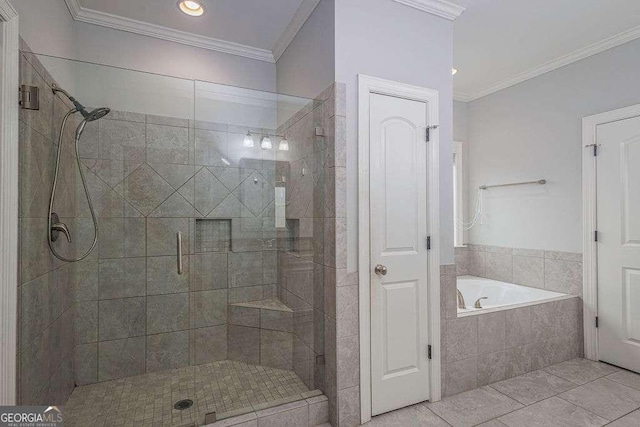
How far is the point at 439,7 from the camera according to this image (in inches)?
87.4

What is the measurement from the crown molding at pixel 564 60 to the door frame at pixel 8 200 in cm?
404

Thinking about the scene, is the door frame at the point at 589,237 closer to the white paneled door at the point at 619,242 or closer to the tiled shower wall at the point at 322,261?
the white paneled door at the point at 619,242

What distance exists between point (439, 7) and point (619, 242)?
243 centimetres

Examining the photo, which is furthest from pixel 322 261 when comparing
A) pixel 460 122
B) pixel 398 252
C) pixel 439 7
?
pixel 460 122

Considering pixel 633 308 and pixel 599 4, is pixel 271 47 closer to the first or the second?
pixel 599 4

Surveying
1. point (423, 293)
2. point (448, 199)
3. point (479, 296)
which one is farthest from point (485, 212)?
point (423, 293)

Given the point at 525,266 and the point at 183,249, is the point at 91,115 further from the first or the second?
the point at 525,266

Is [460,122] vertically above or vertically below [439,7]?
below

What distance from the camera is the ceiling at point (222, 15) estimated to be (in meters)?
2.23

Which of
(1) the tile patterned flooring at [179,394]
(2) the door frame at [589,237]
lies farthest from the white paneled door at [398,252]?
(2) the door frame at [589,237]

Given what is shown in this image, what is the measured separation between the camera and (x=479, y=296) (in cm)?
337

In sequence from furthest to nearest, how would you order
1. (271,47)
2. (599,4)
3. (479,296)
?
(479,296), (271,47), (599,4)

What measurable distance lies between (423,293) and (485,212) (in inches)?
82.4

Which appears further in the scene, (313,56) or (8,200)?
(313,56)
